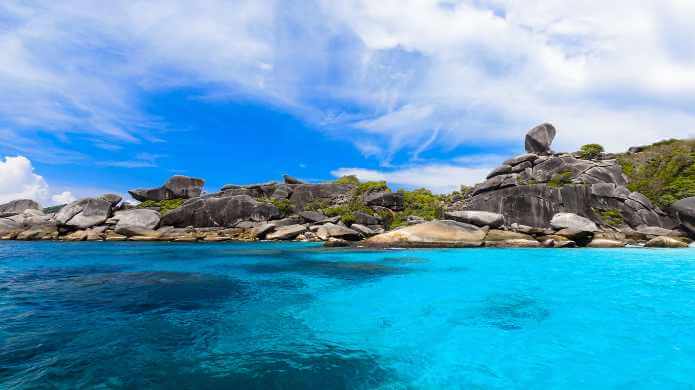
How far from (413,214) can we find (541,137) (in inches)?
818

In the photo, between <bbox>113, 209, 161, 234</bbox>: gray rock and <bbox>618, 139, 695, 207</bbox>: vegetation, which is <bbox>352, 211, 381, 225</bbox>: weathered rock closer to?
<bbox>113, 209, 161, 234</bbox>: gray rock

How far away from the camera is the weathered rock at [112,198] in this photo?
43.3m

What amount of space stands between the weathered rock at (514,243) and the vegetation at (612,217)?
39.7 feet

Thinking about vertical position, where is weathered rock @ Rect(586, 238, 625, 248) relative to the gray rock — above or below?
below

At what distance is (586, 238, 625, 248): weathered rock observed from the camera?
25645 mm

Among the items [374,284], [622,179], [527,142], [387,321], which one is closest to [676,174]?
[622,179]

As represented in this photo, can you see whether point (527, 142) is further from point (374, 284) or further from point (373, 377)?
point (373, 377)

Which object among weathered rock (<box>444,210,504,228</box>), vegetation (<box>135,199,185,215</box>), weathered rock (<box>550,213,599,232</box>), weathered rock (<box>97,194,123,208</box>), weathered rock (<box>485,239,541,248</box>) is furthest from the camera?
vegetation (<box>135,199,185,215</box>)

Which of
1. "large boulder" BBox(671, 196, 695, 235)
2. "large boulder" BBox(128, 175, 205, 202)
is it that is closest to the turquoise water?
"large boulder" BBox(671, 196, 695, 235)

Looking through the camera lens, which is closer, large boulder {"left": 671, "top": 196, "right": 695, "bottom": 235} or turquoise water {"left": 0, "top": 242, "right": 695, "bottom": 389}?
turquoise water {"left": 0, "top": 242, "right": 695, "bottom": 389}

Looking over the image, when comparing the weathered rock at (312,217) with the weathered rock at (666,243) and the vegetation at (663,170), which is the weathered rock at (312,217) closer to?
the weathered rock at (666,243)

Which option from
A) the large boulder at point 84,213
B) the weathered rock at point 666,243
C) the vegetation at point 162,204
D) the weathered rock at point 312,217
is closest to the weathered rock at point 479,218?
the weathered rock at point 666,243

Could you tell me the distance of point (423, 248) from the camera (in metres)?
26.0

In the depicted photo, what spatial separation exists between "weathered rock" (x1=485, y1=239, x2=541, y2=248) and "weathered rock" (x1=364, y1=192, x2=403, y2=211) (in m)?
24.1
